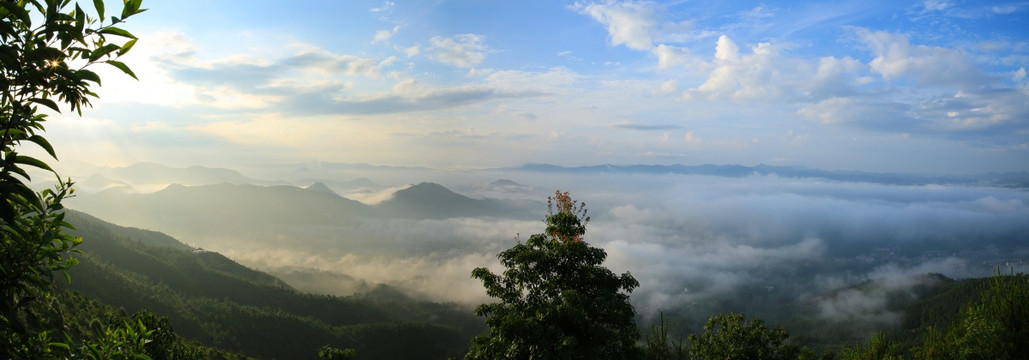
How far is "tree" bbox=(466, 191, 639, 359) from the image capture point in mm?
11688

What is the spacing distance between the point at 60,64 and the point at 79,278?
162079 millimetres

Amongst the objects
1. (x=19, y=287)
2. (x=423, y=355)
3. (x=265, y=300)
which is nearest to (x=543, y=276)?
(x=19, y=287)

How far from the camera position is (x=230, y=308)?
149 meters

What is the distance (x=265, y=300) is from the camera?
180875mm

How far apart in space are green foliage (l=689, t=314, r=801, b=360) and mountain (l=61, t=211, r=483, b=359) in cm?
13748

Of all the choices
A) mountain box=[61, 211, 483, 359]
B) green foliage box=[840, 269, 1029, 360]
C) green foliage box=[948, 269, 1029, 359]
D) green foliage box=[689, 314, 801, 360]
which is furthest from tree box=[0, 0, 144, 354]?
mountain box=[61, 211, 483, 359]

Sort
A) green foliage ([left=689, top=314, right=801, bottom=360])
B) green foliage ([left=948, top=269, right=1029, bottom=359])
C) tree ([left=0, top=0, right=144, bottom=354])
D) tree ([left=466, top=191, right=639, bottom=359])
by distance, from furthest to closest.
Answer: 1. green foliage ([left=689, top=314, right=801, bottom=360])
2. green foliage ([left=948, top=269, right=1029, bottom=359])
3. tree ([left=466, top=191, right=639, bottom=359])
4. tree ([left=0, top=0, right=144, bottom=354])

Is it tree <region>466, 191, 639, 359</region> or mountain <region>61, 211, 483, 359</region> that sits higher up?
tree <region>466, 191, 639, 359</region>

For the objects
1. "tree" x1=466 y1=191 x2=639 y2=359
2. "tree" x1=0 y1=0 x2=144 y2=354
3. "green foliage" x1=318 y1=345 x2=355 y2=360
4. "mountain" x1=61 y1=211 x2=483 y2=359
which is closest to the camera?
"tree" x1=0 y1=0 x2=144 y2=354

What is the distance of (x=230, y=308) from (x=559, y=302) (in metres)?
169

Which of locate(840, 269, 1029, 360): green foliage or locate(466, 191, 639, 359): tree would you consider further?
locate(840, 269, 1029, 360): green foliage

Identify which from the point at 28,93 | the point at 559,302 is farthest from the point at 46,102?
the point at 559,302

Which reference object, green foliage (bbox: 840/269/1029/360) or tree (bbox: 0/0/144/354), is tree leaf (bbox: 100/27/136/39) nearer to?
tree (bbox: 0/0/144/354)

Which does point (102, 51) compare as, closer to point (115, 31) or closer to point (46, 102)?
point (115, 31)
